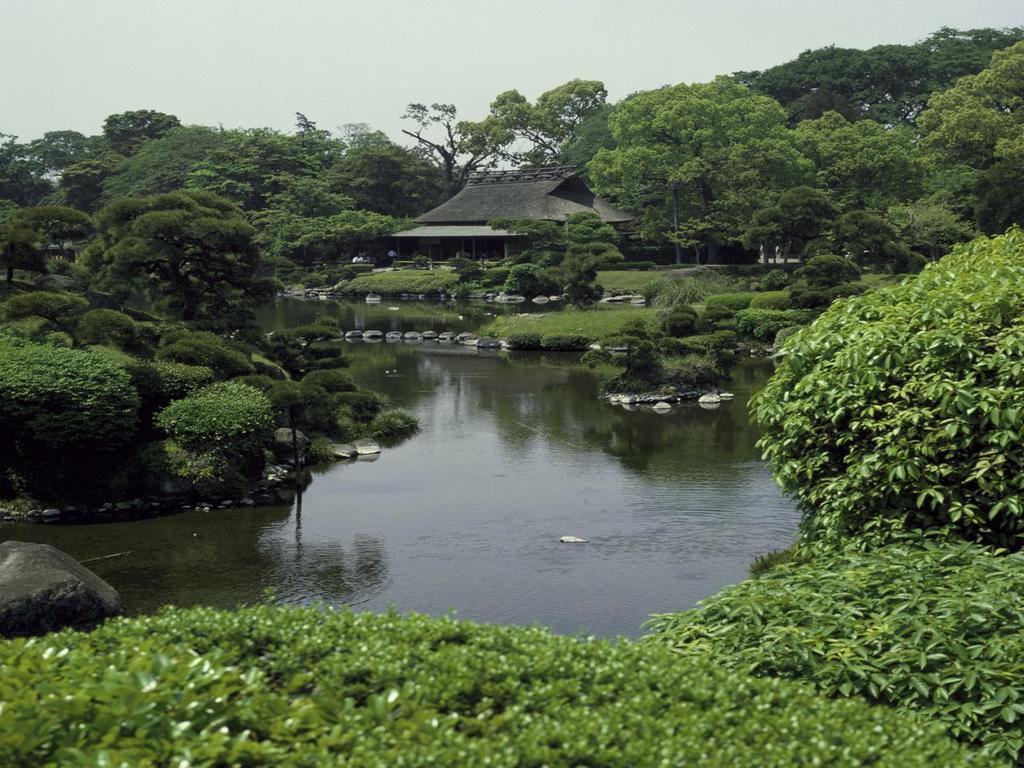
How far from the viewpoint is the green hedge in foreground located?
4039 mm

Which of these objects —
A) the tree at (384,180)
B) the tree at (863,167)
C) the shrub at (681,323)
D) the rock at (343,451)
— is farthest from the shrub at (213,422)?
the tree at (384,180)

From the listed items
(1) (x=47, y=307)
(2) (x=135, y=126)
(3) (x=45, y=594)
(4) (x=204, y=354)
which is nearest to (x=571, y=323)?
(4) (x=204, y=354)

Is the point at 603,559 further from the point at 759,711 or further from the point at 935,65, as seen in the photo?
the point at 935,65

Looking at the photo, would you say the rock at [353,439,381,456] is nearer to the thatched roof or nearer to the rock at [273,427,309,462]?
the rock at [273,427,309,462]

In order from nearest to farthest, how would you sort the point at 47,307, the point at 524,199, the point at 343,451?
the point at 47,307 < the point at 343,451 < the point at 524,199

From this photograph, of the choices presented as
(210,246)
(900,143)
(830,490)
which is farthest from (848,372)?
(900,143)

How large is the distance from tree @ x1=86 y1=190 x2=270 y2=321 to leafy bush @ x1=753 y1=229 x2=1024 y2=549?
14.7 m

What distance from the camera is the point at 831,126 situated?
56125 millimetres

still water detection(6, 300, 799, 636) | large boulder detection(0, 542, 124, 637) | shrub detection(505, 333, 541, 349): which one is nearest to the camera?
large boulder detection(0, 542, 124, 637)

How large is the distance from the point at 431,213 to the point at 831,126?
946 inches

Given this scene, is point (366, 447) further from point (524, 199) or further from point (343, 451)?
point (524, 199)

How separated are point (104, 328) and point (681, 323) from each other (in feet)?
53.9

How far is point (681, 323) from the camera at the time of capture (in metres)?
30.1

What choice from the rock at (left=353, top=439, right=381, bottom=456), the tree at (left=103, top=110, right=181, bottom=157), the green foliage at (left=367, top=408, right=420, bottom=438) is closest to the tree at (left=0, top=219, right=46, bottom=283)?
the rock at (left=353, top=439, right=381, bottom=456)
